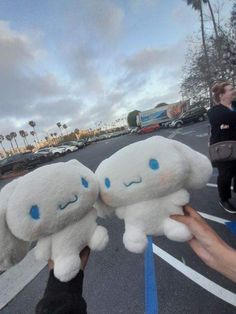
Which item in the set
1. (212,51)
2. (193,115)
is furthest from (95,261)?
(193,115)

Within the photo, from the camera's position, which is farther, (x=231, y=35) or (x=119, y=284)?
(x=231, y=35)

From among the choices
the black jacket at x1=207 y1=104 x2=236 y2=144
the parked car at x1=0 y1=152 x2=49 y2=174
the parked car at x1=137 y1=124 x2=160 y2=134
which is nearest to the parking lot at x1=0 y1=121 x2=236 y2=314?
the black jacket at x1=207 y1=104 x2=236 y2=144

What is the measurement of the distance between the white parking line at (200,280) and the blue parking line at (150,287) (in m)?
0.15

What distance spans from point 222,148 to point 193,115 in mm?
24771

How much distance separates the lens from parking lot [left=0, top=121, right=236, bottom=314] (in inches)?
82.7

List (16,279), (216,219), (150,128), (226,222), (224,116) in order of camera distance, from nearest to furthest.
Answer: (224,116), (16,279), (226,222), (216,219), (150,128)

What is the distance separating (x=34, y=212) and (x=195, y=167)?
2.64ft

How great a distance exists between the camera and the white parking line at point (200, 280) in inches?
80.5

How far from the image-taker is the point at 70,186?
1.05 m

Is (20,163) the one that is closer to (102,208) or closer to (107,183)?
(102,208)

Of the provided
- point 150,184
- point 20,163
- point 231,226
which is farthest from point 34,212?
point 20,163

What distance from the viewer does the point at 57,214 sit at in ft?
3.38

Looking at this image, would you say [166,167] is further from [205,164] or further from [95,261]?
[95,261]

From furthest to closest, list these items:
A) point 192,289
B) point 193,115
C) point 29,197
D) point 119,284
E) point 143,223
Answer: point 193,115 → point 119,284 → point 192,289 → point 143,223 → point 29,197
